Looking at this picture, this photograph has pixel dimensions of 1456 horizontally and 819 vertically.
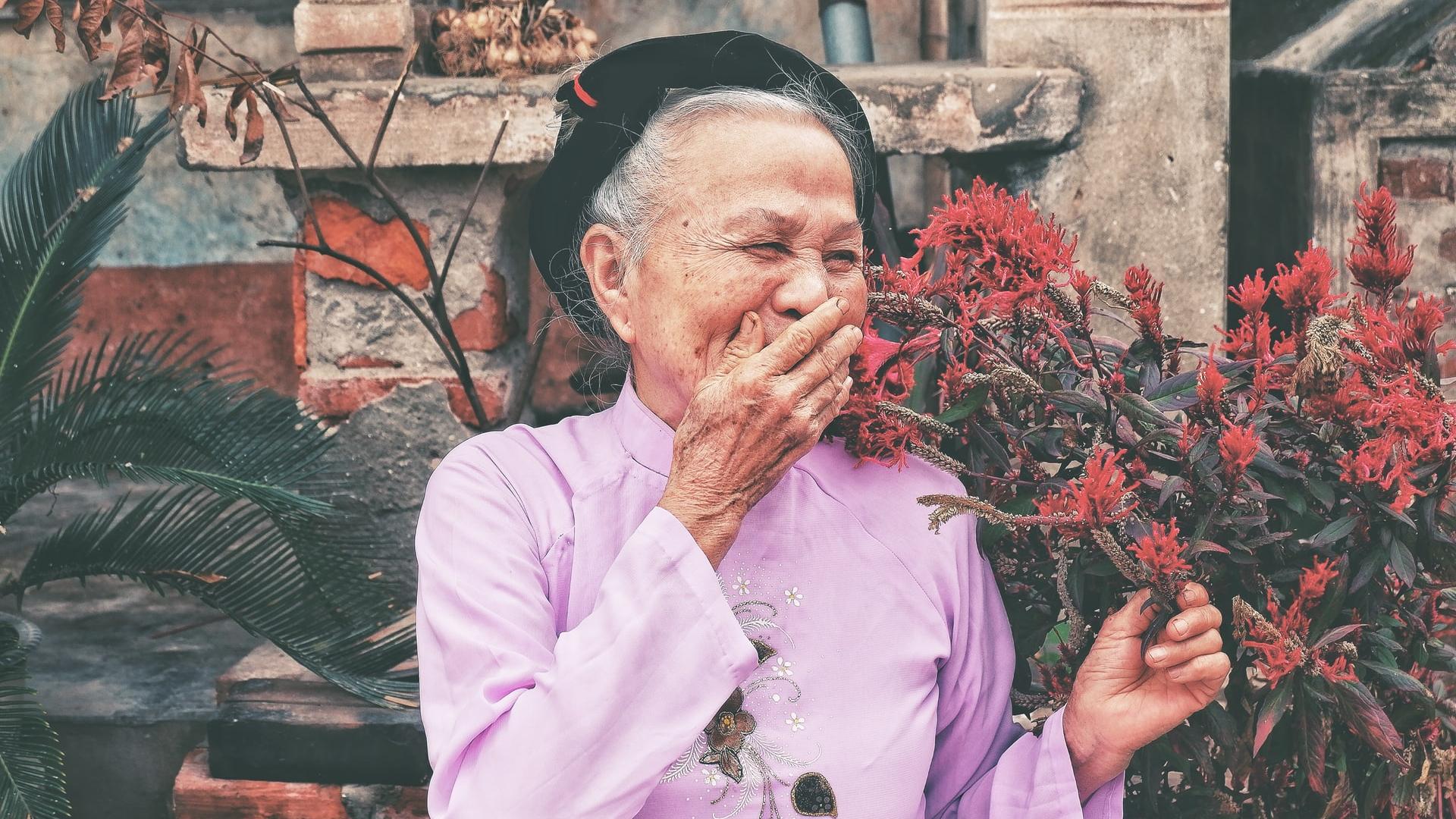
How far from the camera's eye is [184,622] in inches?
156

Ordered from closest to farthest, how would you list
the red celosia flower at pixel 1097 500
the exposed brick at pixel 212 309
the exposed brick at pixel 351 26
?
1. the red celosia flower at pixel 1097 500
2. the exposed brick at pixel 351 26
3. the exposed brick at pixel 212 309

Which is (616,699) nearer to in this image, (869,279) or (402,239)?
(869,279)

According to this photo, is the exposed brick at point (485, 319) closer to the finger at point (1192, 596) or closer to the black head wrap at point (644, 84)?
the black head wrap at point (644, 84)

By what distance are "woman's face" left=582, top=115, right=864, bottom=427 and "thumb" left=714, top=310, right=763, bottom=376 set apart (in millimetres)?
15

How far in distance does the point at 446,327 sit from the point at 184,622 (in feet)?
5.35

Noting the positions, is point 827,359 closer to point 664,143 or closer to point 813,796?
point 664,143

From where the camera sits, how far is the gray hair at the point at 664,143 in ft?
5.57

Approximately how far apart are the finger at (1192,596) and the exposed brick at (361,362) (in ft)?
7.18

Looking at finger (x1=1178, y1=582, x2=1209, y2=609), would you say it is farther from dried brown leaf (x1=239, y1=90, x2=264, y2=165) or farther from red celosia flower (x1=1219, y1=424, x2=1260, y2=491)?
dried brown leaf (x1=239, y1=90, x2=264, y2=165)

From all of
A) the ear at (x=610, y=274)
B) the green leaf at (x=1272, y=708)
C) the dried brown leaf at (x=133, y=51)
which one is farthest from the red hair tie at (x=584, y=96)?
the dried brown leaf at (x=133, y=51)

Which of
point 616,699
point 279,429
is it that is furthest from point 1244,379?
point 279,429

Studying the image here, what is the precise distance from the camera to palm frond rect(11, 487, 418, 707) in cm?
285

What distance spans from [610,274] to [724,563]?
0.41 m

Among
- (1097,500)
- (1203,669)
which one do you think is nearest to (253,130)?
(1097,500)
